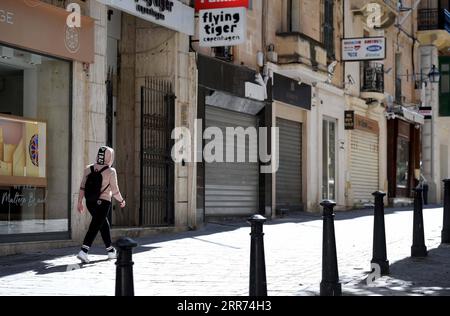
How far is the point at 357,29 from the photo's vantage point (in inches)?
1073

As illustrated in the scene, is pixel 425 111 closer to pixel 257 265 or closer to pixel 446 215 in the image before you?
pixel 446 215

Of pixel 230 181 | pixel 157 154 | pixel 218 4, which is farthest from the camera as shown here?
pixel 230 181

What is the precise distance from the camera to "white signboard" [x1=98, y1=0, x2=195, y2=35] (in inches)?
544

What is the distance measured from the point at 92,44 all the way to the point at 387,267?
263 inches

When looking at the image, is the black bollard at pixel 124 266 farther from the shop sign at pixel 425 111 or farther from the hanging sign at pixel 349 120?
the shop sign at pixel 425 111

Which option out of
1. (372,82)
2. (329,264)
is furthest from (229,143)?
(329,264)

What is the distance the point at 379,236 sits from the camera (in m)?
8.86

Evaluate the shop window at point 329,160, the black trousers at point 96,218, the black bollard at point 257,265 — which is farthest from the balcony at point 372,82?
the black bollard at point 257,265

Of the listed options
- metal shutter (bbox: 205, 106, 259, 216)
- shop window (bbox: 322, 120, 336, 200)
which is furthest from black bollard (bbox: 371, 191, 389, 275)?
shop window (bbox: 322, 120, 336, 200)

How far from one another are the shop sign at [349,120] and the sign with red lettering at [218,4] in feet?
35.9

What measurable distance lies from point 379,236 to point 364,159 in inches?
772

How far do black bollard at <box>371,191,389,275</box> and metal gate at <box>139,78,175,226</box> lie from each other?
6.84 m

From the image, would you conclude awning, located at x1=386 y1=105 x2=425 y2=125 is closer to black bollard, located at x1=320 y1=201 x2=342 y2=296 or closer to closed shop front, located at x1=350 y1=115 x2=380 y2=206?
closed shop front, located at x1=350 y1=115 x2=380 y2=206
